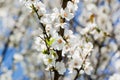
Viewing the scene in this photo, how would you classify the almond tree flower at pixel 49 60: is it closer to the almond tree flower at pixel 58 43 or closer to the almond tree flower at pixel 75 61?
the almond tree flower at pixel 58 43

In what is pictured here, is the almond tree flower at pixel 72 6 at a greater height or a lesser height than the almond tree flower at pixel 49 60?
greater

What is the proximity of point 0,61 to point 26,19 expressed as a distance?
2.59 meters

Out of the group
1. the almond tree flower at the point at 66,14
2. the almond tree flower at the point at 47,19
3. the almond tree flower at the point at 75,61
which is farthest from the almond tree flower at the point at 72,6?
the almond tree flower at the point at 75,61

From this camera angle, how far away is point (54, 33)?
2.68 metres

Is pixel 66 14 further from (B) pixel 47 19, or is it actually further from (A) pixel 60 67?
(A) pixel 60 67

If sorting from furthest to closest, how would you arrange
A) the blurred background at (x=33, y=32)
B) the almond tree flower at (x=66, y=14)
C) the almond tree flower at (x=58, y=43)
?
the blurred background at (x=33, y=32) < the almond tree flower at (x=66, y=14) < the almond tree flower at (x=58, y=43)

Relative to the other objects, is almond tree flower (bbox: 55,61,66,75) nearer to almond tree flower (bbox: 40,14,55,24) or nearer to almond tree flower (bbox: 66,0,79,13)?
almond tree flower (bbox: 40,14,55,24)

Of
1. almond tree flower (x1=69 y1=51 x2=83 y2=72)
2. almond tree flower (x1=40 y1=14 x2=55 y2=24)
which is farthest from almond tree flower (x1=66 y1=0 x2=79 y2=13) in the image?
almond tree flower (x1=69 y1=51 x2=83 y2=72)

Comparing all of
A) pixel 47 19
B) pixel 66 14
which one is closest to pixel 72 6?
pixel 66 14

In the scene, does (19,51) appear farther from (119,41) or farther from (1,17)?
(119,41)

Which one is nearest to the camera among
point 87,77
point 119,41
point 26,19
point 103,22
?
point 87,77

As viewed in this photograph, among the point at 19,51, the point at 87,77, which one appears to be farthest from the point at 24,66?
the point at 87,77

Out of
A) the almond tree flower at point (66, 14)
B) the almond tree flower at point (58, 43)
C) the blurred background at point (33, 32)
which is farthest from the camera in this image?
the blurred background at point (33, 32)

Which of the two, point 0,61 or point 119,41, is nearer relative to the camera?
point 0,61
